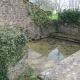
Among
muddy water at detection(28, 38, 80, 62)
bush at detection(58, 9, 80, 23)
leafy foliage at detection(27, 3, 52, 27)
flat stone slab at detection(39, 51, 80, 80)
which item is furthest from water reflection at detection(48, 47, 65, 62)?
bush at detection(58, 9, 80, 23)

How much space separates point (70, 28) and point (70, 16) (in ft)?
3.17

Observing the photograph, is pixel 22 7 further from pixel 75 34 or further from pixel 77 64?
pixel 77 64

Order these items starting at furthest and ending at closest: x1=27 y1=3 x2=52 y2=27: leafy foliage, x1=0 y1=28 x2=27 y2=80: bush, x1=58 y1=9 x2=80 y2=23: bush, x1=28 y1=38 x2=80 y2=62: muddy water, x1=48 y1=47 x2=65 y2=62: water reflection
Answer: x1=58 y1=9 x2=80 y2=23: bush → x1=27 y1=3 x2=52 y2=27: leafy foliage → x1=28 y1=38 x2=80 y2=62: muddy water → x1=48 y1=47 x2=65 y2=62: water reflection → x1=0 y1=28 x2=27 y2=80: bush

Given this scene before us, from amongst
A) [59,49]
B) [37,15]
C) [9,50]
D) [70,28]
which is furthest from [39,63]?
[70,28]

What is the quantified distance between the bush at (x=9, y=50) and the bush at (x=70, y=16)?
749 centimetres

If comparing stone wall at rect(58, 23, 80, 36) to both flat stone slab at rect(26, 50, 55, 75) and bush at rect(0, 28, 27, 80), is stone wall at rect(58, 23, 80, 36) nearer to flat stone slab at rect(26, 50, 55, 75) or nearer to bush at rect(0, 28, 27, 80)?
flat stone slab at rect(26, 50, 55, 75)

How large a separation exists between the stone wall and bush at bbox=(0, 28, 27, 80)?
7.33 metres

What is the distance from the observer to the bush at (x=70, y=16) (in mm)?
9172

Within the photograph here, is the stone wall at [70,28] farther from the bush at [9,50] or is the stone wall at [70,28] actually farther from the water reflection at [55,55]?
the bush at [9,50]

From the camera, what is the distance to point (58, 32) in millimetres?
10219

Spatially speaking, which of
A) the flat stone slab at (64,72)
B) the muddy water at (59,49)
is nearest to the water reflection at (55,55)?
the muddy water at (59,49)

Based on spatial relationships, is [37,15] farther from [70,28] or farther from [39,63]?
[39,63]

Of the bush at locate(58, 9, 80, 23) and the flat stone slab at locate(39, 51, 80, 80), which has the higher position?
the bush at locate(58, 9, 80, 23)

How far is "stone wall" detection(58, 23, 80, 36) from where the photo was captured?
920 centimetres
